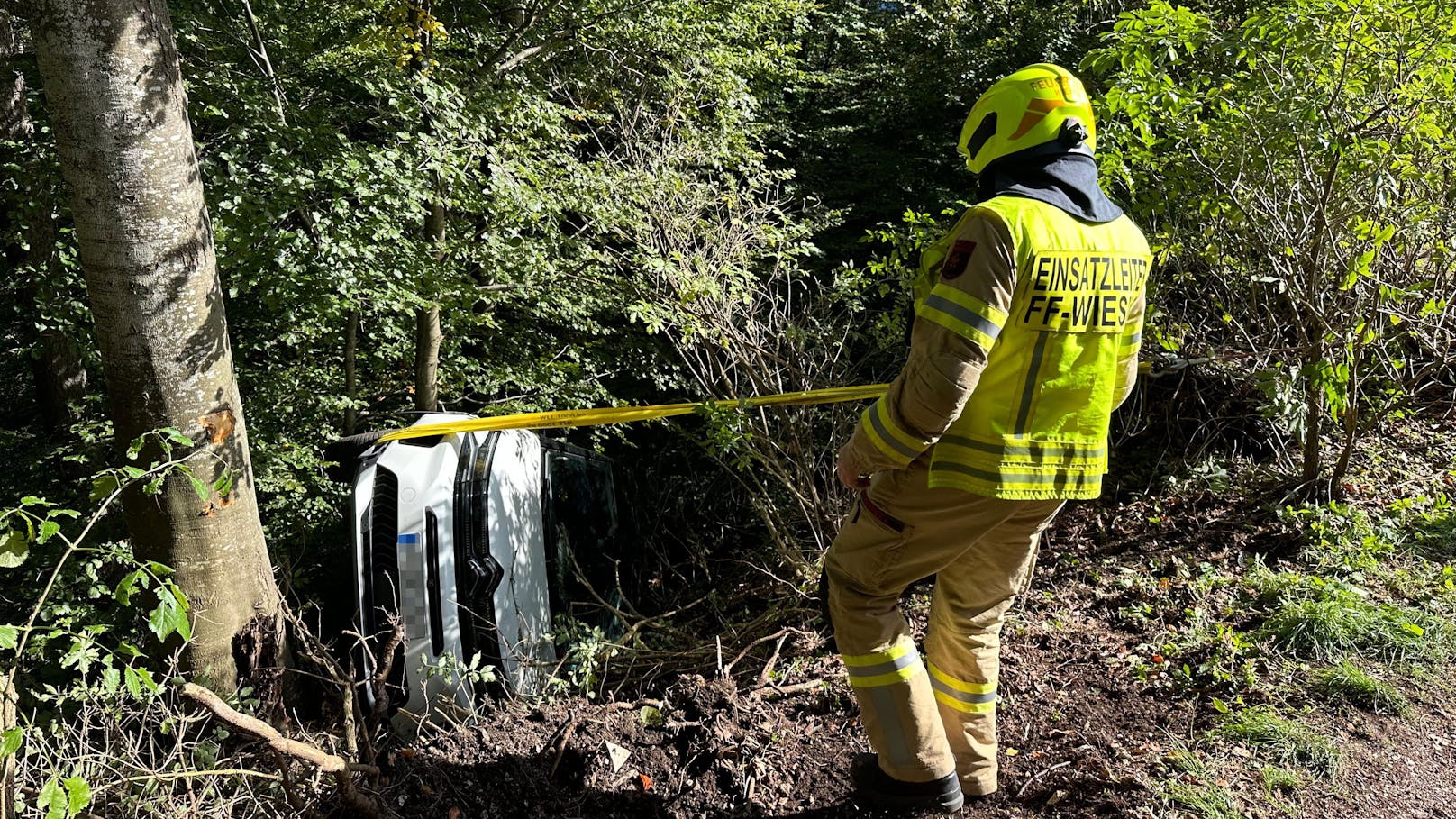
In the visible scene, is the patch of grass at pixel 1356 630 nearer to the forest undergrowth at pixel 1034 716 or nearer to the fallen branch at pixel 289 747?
the forest undergrowth at pixel 1034 716

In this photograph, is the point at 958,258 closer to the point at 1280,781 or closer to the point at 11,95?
the point at 1280,781

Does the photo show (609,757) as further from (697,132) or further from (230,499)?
(697,132)

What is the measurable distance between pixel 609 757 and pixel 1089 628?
7.65 ft

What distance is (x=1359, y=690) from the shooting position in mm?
3432

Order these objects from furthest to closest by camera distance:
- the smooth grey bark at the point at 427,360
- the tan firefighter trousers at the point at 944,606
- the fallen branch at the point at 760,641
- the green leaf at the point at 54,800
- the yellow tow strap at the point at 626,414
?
the smooth grey bark at the point at 427,360
the yellow tow strap at the point at 626,414
the fallen branch at the point at 760,641
the tan firefighter trousers at the point at 944,606
the green leaf at the point at 54,800

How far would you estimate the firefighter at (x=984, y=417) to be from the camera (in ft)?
7.93

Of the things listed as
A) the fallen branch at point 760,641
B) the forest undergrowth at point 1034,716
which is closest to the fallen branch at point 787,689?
the forest undergrowth at point 1034,716

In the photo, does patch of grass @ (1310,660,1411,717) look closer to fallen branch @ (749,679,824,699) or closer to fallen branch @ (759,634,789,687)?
fallen branch @ (749,679,824,699)

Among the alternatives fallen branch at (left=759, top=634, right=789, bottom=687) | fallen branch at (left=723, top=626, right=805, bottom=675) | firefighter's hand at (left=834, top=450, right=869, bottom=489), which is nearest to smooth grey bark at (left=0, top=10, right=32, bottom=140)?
fallen branch at (left=723, top=626, right=805, bottom=675)

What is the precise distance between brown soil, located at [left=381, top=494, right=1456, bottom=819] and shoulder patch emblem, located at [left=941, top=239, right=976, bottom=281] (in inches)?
66.8

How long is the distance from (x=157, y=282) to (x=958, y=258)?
242 centimetres

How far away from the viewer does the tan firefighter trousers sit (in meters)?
2.67

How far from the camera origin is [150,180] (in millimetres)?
2811

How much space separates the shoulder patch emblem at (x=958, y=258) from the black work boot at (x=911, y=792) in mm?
1496
